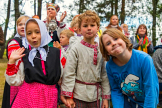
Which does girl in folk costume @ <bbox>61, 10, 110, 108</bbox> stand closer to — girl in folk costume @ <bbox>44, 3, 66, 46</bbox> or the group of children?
the group of children

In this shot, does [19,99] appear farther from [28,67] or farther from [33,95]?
[28,67]

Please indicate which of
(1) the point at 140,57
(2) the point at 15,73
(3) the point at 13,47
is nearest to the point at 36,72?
(2) the point at 15,73

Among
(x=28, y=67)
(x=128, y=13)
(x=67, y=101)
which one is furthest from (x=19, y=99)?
(x=128, y=13)

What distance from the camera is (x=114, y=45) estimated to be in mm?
2209

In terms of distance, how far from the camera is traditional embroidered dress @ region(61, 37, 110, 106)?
7.88ft

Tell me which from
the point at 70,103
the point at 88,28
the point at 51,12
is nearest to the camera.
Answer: the point at 70,103

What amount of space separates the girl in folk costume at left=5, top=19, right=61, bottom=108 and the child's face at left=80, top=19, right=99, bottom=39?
1.58 feet

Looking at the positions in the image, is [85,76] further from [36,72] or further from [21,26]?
[21,26]

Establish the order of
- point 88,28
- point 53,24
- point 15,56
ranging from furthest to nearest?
point 53,24 < point 88,28 < point 15,56

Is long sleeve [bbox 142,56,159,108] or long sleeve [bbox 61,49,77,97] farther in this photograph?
long sleeve [bbox 61,49,77,97]

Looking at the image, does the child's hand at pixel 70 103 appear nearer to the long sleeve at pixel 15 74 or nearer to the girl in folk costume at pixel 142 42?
the long sleeve at pixel 15 74

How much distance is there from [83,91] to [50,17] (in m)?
2.36

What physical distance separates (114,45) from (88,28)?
0.50 metres

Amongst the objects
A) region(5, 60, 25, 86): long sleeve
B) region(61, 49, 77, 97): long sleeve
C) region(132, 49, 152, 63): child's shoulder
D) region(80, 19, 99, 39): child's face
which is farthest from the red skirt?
region(132, 49, 152, 63): child's shoulder
